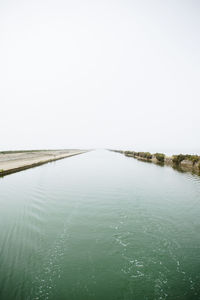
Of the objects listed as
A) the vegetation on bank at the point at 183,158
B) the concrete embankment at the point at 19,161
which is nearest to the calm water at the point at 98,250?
the concrete embankment at the point at 19,161

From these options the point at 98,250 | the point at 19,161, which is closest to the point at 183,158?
the point at 19,161

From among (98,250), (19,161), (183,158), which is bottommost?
(98,250)

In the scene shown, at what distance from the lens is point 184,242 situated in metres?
6.62

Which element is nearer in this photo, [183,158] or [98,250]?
[98,250]

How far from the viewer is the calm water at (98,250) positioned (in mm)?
4273

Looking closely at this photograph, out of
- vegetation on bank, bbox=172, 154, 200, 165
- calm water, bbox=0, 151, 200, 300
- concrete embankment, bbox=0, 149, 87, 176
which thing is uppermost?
vegetation on bank, bbox=172, 154, 200, 165

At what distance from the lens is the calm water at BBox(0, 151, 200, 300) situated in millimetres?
4273

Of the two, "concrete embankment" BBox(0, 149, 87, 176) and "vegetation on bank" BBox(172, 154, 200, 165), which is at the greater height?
"vegetation on bank" BBox(172, 154, 200, 165)

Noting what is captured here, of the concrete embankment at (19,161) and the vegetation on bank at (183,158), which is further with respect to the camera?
the vegetation on bank at (183,158)

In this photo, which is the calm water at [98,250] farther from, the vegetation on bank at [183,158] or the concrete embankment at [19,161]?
the vegetation on bank at [183,158]

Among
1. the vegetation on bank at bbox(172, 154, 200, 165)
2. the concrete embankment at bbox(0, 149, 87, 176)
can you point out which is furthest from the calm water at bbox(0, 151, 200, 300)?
the vegetation on bank at bbox(172, 154, 200, 165)

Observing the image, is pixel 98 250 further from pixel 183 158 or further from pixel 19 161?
pixel 183 158

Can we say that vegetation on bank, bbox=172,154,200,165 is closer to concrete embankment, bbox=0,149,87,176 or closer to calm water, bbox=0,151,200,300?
calm water, bbox=0,151,200,300

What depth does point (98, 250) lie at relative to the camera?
5.85m
